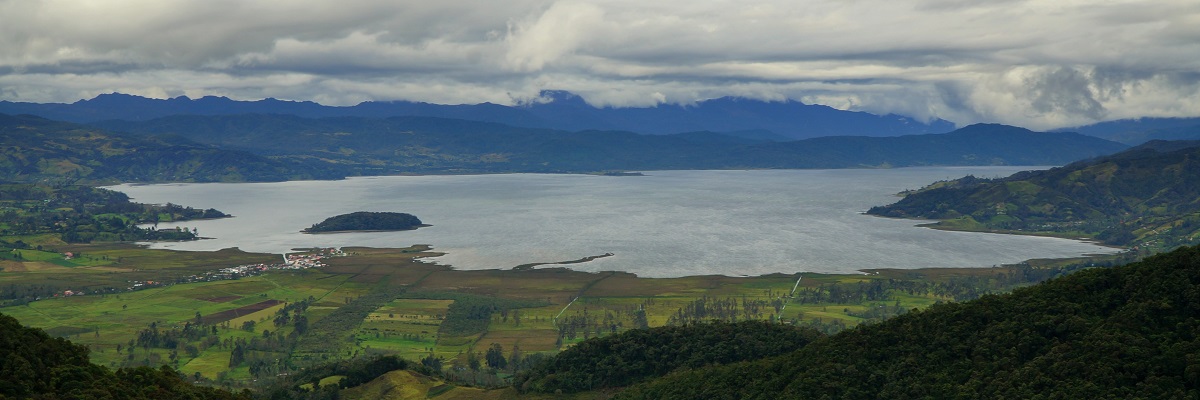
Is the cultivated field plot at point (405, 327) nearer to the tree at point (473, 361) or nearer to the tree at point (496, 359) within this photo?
the tree at point (473, 361)

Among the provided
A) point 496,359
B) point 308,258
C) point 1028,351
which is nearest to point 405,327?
point 496,359

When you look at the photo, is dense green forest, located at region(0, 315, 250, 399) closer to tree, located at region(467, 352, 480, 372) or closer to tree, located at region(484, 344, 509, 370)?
tree, located at region(467, 352, 480, 372)

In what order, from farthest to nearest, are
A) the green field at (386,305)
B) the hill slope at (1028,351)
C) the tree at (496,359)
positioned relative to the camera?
the green field at (386,305), the tree at (496,359), the hill slope at (1028,351)

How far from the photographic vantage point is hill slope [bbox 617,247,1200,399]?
4600 centimetres

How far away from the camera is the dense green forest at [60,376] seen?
144 ft

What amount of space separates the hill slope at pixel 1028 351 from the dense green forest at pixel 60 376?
97.5 ft

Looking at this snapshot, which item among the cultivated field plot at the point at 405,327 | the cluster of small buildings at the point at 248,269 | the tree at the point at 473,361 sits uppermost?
the cluster of small buildings at the point at 248,269

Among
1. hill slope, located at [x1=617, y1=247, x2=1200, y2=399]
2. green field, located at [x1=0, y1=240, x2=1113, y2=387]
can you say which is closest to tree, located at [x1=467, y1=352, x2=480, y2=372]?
green field, located at [x1=0, y1=240, x2=1113, y2=387]

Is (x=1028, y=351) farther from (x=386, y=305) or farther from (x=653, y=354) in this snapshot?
(x=386, y=305)

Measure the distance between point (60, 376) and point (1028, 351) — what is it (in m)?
47.4

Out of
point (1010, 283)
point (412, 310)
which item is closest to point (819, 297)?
point (1010, 283)

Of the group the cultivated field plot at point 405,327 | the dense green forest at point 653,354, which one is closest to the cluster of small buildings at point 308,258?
the cultivated field plot at point 405,327

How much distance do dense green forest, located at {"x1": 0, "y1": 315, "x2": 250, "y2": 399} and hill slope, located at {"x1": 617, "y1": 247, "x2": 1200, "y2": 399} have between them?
2971 cm

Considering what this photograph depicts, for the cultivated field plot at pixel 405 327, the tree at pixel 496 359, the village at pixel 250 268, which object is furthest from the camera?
the village at pixel 250 268
